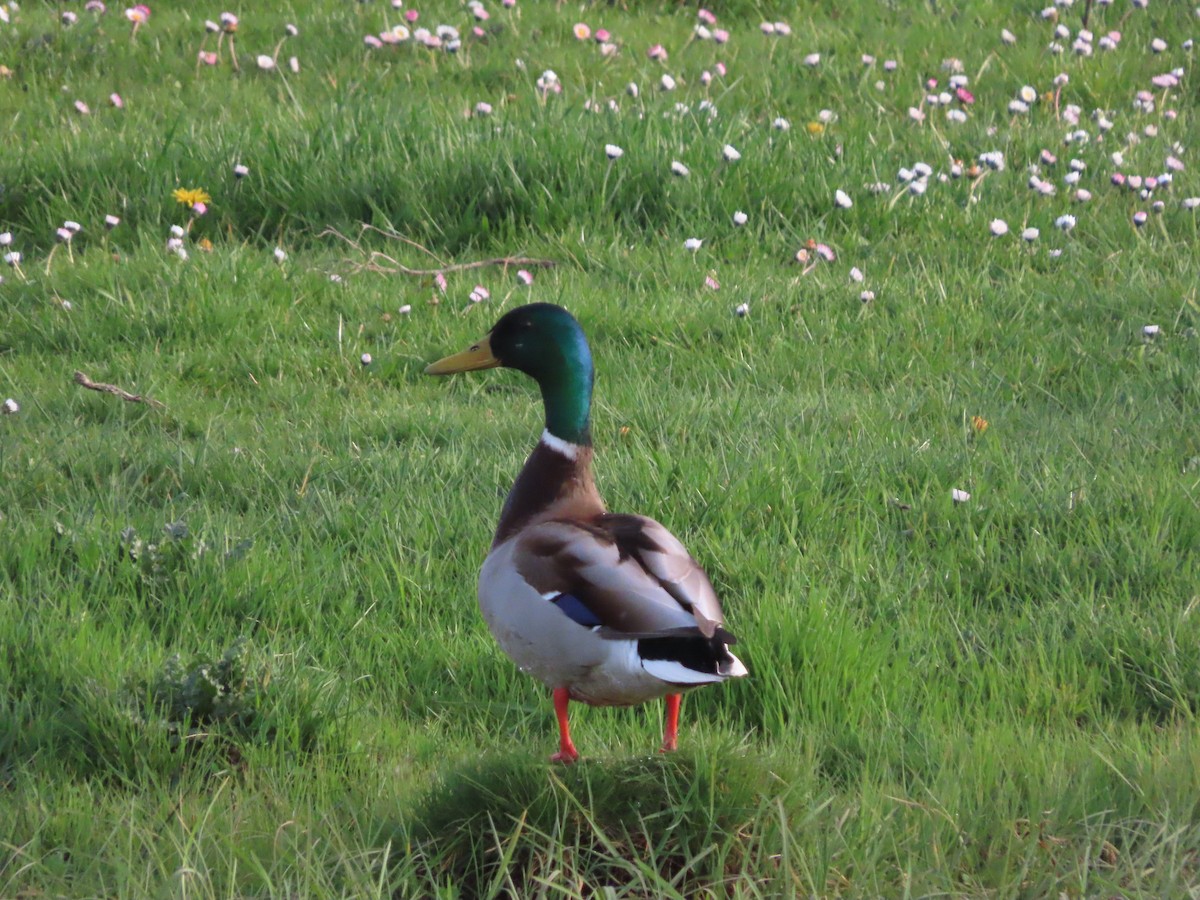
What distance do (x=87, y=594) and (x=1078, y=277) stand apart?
3.80 m

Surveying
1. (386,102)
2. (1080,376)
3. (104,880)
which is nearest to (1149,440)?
(1080,376)

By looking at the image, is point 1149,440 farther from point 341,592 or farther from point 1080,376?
point 341,592

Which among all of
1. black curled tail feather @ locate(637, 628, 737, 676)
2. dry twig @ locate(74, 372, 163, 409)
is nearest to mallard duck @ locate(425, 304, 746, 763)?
black curled tail feather @ locate(637, 628, 737, 676)

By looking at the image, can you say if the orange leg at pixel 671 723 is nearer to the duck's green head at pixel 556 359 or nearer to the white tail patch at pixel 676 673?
the white tail patch at pixel 676 673

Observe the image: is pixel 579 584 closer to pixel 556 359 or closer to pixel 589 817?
pixel 589 817

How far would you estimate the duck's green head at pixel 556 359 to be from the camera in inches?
127

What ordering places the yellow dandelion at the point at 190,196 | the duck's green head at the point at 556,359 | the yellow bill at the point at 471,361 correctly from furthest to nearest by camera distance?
the yellow dandelion at the point at 190,196 < the yellow bill at the point at 471,361 < the duck's green head at the point at 556,359

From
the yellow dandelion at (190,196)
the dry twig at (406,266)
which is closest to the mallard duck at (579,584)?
the dry twig at (406,266)

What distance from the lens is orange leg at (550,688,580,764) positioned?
2.77 m

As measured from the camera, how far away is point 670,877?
255 centimetres

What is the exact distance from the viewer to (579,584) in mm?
2760

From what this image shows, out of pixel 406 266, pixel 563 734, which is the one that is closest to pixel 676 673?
pixel 563 734

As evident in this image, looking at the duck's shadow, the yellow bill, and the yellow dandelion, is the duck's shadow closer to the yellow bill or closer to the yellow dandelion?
the yellow bill

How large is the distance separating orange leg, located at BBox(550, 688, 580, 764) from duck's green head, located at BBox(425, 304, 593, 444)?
61 centimetres
